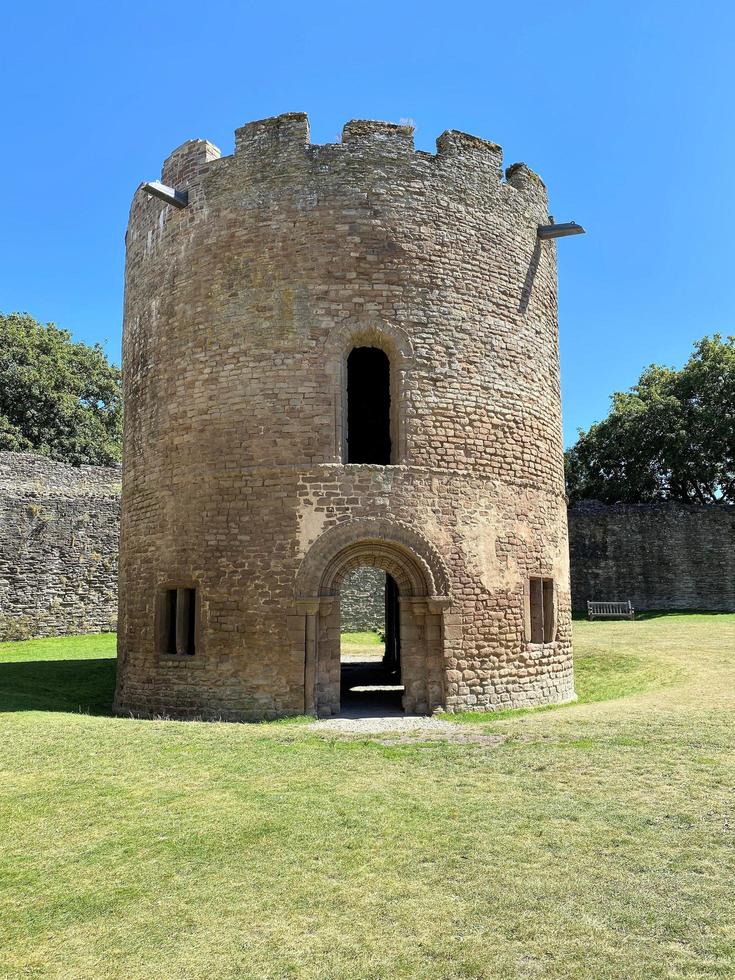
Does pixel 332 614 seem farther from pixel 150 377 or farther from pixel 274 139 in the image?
pixel 274 139

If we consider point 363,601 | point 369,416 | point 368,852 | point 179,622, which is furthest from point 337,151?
point 363,601

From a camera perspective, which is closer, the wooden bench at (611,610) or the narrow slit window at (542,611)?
the narrow slit window at (542,611)

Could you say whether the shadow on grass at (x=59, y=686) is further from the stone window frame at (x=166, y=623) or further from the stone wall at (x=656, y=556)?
the stone wall at (x=656, y=556)

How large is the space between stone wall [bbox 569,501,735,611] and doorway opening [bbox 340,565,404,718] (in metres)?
9.20

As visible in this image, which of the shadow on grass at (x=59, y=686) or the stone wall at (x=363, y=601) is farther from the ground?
the stone wall at (x=363, y=601)

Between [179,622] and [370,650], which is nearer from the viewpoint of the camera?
[179,622]

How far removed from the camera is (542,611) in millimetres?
12789

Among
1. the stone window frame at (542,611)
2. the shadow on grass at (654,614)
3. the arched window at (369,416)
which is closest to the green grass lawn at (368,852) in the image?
the stone window frame at (542,611)

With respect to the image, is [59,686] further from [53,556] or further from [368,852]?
[368,852]

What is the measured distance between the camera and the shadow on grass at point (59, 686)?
12037mm

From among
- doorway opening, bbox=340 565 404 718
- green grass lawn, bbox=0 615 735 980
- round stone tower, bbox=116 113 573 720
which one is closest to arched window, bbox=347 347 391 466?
doorway opening, bbox=340 565 404 718

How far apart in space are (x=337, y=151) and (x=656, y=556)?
2529 cm

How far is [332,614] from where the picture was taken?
37.7ft

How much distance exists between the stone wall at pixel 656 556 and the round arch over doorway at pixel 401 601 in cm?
2235
